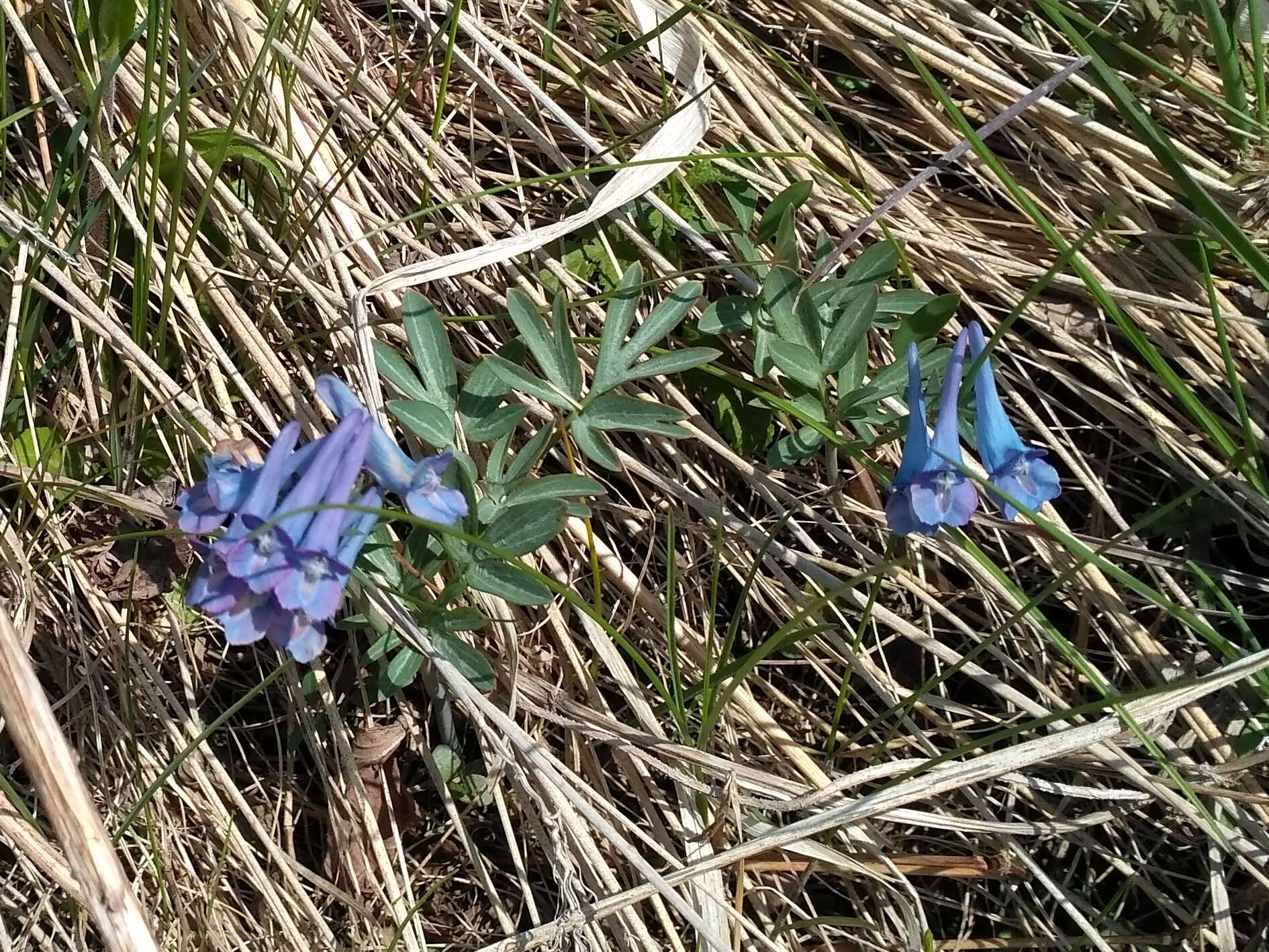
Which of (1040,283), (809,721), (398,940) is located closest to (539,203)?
(1040,283)

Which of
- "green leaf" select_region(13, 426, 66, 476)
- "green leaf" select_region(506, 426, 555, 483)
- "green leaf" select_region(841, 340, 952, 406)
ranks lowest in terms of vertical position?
"green leaf" select_region(841, 340, 952, 406)

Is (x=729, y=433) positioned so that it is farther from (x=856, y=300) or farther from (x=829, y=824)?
(x=829, y=824)

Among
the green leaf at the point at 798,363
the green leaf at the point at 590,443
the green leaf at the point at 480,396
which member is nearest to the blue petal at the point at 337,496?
the green leaf at the point at 480,396

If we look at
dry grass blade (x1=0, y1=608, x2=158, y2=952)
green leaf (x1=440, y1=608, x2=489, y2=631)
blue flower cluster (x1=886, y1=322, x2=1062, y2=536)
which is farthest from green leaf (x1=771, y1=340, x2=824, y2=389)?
dry grass blade (x1=0, y1=608, x2=158, y2=952)

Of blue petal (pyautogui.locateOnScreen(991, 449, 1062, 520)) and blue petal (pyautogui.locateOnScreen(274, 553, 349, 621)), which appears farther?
blue petal (pyautogui.locateOnScreen(991, 449, 1062, 520))

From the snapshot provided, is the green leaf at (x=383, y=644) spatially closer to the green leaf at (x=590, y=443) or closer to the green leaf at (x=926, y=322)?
the green leaf at (x=590, y=443)

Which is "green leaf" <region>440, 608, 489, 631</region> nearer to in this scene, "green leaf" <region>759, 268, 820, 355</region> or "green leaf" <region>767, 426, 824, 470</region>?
"green leaf" <region>767, 426, 824, 470</region>

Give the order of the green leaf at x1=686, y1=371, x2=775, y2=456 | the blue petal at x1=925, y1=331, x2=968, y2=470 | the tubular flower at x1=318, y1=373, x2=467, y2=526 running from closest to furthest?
the tubular flower at x1=318, y1=373, x2=467, y2=526
the blue petal at x1=925, y1=331, x2=968, y2=470
the green leaf at x1=686, y1=371, x2=775, y2=456
